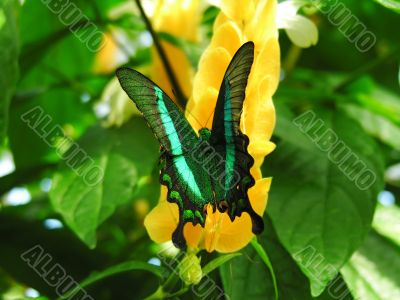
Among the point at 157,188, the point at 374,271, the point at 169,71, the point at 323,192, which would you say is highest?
the point at 169,71

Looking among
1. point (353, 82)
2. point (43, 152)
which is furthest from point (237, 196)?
point (43, 152)

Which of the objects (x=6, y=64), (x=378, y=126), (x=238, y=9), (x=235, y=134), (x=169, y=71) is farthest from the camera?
(x=378, y=126)

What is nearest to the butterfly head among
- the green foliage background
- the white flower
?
the green foliage background

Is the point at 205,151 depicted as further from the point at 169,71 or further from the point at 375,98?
the point at 375,98

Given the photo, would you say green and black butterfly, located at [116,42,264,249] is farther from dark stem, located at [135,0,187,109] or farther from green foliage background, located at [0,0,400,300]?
dark stem, located at [135,0,187,109]

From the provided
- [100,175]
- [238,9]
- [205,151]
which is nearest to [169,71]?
[100,175]

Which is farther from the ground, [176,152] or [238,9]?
[238,9]

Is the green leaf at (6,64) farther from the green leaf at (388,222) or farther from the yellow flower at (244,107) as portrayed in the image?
the green leaf at (388,222)
